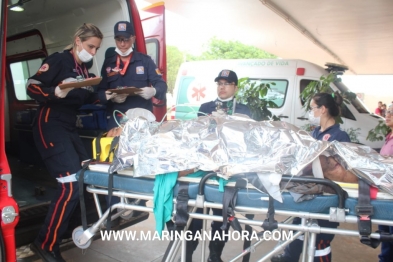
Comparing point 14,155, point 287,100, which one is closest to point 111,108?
point 14,155

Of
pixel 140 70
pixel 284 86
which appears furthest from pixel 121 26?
pixel 284 86

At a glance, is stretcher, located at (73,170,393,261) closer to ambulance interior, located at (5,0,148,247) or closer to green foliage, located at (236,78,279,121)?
ambulance interior, located at (5,0,148,247)

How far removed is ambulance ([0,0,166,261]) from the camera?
283cm

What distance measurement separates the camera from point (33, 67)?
4340 mm

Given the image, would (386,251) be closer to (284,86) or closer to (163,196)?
(163,196)

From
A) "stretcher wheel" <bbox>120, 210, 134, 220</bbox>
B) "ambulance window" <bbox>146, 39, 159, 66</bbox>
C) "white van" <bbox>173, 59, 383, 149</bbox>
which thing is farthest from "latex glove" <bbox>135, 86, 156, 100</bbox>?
"white van" <bbox>173, 59, 383, 149</bbox>

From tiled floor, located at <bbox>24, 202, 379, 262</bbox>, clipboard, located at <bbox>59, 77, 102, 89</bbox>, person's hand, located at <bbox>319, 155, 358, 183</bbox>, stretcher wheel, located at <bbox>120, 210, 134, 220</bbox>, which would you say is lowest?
tiled floor, located at <bbox>24, 202, 379, 262</bbox>

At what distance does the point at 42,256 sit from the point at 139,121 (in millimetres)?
1170

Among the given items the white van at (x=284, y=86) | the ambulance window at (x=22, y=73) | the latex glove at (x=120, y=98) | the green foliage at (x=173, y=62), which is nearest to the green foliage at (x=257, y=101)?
the white van at (x=284, y=86)

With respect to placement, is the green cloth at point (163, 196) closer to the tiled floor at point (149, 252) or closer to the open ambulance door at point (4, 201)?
the open ambulance door at point (4, 201)

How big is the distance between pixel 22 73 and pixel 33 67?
9.9 inches

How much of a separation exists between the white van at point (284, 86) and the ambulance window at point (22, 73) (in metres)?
2.59

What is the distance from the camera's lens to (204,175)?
186 centimetres

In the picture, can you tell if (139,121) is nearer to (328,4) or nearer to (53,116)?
(53,116)
